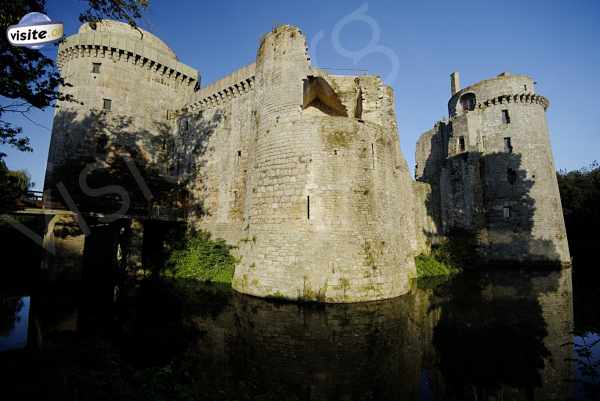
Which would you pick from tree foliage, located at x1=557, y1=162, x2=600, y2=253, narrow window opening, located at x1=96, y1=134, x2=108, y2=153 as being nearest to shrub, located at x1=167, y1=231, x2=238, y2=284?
narrow window opening, located at x1=96, y1=134, x2=108, y2=153

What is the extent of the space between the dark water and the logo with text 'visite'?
5988mm

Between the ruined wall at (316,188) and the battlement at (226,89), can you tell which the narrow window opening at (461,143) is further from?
the battlement at (226,89)

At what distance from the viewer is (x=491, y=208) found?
69.4 ft

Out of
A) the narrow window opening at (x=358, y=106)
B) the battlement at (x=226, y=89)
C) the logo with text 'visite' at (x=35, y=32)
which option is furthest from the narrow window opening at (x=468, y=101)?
the logo with text 'visite' at (x=35, y=32)

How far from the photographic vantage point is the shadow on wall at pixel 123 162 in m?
17.7

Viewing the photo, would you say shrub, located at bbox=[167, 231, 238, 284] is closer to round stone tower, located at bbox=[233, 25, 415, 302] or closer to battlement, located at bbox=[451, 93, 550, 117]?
round stone tower, located at bbox=[233, 25, 415, 302]

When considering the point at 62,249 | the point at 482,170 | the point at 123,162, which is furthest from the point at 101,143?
the point at 482,170

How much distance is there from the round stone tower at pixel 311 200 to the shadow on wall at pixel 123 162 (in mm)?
9018

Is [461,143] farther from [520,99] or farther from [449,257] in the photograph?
[449,257]

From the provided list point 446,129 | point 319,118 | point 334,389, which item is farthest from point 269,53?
point 446,129

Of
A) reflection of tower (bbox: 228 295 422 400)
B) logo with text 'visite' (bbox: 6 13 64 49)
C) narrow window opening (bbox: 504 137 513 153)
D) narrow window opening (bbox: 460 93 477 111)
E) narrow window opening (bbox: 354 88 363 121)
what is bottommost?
reflection of tower (bbox: 228 295 422 400)

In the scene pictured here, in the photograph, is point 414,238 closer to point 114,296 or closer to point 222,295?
point 222,295

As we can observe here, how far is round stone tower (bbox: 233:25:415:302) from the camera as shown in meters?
9.48

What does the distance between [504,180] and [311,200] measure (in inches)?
716
